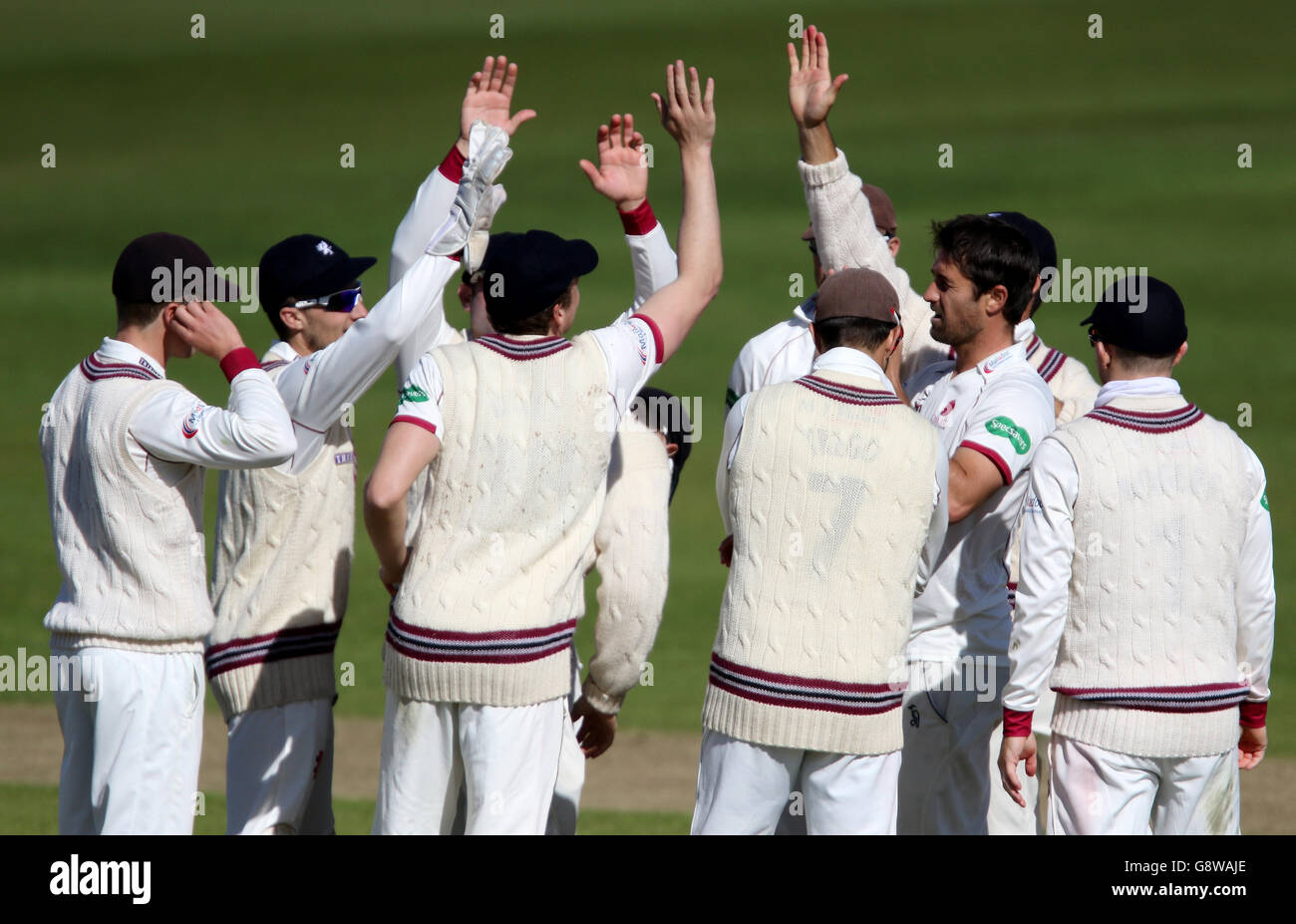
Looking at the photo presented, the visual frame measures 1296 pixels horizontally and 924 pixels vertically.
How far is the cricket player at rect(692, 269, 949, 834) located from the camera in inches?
140

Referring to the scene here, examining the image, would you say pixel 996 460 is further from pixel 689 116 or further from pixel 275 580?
pixel 275 580

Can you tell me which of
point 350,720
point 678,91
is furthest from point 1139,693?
point 350,720

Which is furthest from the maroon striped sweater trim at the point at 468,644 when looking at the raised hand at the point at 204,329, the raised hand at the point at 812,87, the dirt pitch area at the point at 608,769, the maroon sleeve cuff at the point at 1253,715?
the dirt pitch area at the point at 608,769

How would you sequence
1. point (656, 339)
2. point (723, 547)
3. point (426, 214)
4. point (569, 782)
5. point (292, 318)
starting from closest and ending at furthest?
point (656, 339), point (723, 547), point (426, 214), point (292, 318), point (569, 782)

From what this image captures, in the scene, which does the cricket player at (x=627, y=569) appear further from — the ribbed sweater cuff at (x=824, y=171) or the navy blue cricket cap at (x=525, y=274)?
the ribbed sweater cuff at (x=824, y=171)

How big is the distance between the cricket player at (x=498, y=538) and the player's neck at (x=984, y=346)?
97cm

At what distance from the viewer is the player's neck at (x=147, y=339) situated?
385 centimetres

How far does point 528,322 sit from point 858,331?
80cm

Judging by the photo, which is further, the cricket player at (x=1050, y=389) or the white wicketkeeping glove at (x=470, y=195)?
the cricket player at (x=1050, y=389)

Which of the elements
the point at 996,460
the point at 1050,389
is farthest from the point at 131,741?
the point at 1050,389

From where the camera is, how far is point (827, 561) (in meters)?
3.56

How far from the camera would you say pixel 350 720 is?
8.66 meters

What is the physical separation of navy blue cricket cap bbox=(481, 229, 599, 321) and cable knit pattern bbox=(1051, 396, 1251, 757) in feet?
4.24
